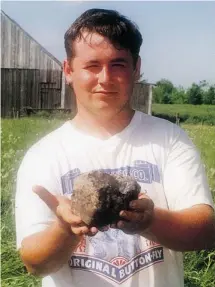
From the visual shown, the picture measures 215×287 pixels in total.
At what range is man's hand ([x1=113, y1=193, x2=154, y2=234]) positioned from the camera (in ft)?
1.54

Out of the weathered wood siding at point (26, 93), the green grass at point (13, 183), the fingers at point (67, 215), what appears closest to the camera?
the fingers at point (67, 215)

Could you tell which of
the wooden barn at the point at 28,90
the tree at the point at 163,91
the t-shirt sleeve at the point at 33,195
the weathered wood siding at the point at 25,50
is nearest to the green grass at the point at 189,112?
the tree at the point at 163,91

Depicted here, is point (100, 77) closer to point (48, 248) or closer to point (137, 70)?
A: point (137, 70)

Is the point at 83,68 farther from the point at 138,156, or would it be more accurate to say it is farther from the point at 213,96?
the point at 213,96

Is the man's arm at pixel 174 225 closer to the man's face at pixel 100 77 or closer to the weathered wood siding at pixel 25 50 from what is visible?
the man's face at pixel 100 77

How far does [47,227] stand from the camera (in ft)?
1.72

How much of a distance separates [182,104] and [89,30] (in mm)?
355

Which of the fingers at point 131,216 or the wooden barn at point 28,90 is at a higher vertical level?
the wooden barn at point 28,90

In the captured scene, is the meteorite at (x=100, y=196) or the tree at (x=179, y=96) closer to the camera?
the meteorite at (x=100, y=196)

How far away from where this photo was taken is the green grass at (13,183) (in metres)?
0.94

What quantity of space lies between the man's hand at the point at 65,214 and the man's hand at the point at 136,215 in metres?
0.03

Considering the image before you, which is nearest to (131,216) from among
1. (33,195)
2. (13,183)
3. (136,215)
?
(136,215)

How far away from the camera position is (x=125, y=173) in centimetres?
54

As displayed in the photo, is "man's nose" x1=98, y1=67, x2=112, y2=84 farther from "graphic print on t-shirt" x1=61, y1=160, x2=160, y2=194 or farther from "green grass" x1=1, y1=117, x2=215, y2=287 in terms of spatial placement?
"green grass" x1=1, y1=117, x2=215, y2=287
